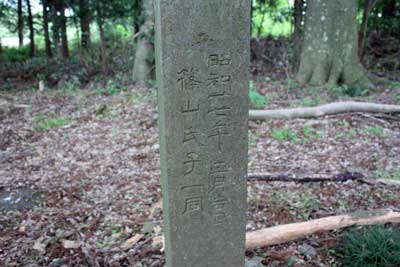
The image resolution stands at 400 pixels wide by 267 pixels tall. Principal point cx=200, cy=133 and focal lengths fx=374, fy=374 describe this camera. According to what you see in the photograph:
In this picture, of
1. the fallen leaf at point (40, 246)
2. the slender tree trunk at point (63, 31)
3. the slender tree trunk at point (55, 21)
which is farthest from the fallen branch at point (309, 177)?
the slender tree trunk at point (55, 21)

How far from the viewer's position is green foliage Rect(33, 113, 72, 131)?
7.31 m

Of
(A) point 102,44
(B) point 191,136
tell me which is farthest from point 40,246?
(A) point 102,44

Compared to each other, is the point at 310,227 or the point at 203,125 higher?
the point at 203,125

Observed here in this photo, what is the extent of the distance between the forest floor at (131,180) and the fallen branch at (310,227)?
0.25 ft

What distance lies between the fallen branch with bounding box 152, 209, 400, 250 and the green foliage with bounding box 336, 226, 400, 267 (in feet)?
0.90

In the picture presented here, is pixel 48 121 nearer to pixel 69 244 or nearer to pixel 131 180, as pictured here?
pixel 131 180

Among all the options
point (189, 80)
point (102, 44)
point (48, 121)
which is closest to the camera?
point (189, 80)

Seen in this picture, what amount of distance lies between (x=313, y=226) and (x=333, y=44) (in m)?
6.29

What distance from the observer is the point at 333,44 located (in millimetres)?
8695

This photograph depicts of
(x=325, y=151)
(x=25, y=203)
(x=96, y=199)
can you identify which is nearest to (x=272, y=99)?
(x=325, y=151)

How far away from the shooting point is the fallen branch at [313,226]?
343 centimetres

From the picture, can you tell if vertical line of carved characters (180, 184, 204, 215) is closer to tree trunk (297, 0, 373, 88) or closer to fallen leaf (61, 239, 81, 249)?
fallen leaf (61, 239, 81, 249)

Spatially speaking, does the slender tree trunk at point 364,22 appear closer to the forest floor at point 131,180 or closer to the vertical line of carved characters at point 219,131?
the forest floor at point 131,180

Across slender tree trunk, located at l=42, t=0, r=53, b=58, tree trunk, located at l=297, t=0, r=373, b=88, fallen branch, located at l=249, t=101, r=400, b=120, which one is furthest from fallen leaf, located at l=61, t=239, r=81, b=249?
slender tree trunk, located at l=42, t=0, r=53, b=58
